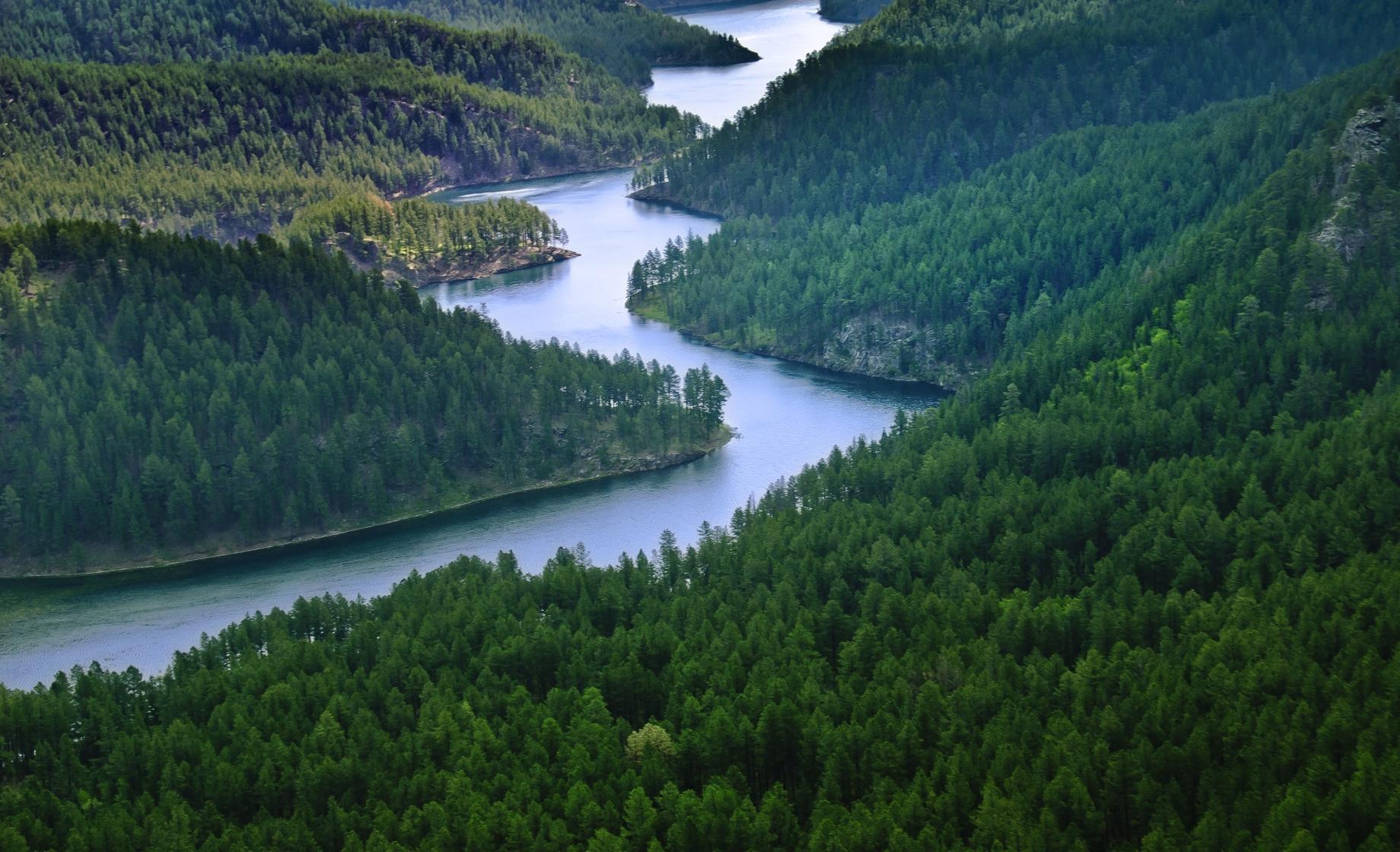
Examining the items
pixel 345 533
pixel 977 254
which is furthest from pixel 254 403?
pixel 977 254

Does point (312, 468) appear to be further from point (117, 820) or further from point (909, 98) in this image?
point (909, 98)

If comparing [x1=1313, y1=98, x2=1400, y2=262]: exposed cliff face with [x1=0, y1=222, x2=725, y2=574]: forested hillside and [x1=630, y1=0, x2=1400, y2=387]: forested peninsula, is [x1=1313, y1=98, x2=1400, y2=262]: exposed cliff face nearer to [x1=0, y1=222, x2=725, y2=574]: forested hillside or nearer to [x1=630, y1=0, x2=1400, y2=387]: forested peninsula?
[x1=630, y1=0, x2=1400, y2=387]: forested peninsula

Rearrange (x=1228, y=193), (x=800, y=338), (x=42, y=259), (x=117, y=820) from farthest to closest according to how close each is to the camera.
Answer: (x=800, y=338) → (x=1228, y=193) → (x=42, y=259) → (x=117, y=820)

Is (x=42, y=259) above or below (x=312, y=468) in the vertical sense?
above

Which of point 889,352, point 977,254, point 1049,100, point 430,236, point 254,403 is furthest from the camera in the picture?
point 1049,100

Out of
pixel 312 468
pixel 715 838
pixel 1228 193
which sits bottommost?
pixel 715 838

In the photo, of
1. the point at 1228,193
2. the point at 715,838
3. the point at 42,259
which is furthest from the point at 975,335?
the point at 715,838

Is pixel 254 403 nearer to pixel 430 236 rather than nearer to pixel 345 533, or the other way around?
pixel 345 533
